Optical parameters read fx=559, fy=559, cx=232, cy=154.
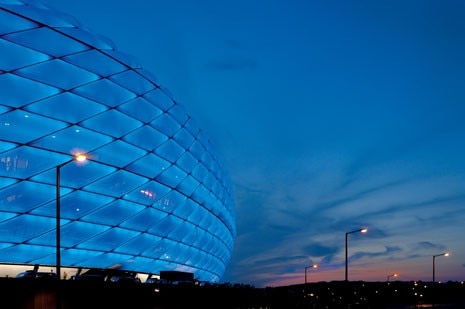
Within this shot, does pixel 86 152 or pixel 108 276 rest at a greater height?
pixel 86 152

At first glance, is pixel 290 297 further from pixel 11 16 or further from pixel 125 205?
pixel 11 16

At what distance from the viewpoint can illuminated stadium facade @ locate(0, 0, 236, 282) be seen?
2861cm

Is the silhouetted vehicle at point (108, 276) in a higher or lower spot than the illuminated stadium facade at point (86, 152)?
lower

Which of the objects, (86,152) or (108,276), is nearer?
(86,152)

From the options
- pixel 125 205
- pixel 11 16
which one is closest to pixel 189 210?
pixel 125 205

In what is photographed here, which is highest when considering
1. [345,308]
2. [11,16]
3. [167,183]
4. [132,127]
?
[11,16]

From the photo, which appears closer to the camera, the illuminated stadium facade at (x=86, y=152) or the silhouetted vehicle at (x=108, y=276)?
the illuminated stadium facade at (x=86, y=152)

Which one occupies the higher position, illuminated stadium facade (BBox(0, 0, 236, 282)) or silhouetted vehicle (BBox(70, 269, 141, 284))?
illuminated stadium facade (BBox(0, 0, 236, 282))

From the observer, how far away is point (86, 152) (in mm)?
31719

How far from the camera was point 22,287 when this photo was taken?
2212 cm

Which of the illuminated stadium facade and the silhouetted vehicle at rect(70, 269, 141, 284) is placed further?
the silhouetted vehicle at rect(70, 269, 141, 284)

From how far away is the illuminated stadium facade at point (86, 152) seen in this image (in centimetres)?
2861

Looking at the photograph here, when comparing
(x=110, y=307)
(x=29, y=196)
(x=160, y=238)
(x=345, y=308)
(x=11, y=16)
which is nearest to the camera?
(x=110, y=307)

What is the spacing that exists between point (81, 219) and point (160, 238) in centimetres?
858
